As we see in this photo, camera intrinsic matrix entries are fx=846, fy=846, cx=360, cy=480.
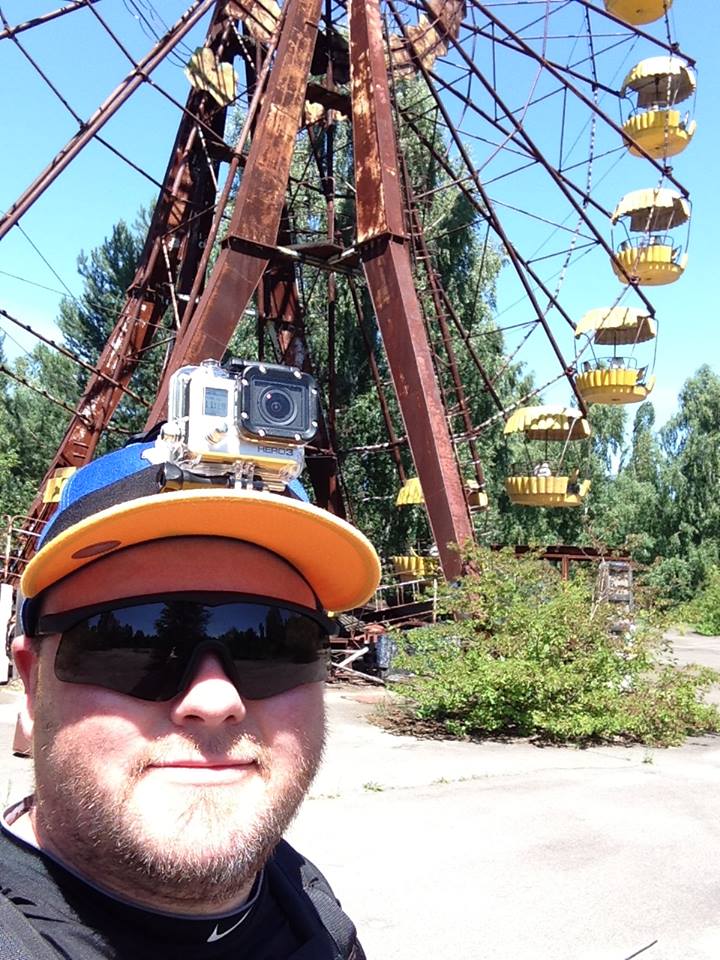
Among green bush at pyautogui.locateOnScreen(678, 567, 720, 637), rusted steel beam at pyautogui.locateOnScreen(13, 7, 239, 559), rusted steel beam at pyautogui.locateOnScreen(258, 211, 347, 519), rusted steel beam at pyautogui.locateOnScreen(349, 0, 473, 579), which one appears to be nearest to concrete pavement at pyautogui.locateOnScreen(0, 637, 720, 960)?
rusted steel beam at pyautogui.locateOnScreen(349, 0, 473, 579)

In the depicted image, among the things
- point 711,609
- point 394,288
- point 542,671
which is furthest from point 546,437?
point 711,609

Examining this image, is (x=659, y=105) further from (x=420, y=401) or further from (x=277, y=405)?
(x=277, y=405)

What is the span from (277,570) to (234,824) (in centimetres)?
39

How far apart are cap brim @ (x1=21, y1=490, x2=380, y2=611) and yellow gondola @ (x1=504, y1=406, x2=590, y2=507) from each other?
1502cm

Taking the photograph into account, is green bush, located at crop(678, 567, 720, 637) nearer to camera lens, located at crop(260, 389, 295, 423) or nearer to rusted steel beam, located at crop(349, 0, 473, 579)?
rusted steel beam, located at crop(349, 0, 473, 579)

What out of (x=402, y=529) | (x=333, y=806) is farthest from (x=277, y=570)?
(x=402, y=529)

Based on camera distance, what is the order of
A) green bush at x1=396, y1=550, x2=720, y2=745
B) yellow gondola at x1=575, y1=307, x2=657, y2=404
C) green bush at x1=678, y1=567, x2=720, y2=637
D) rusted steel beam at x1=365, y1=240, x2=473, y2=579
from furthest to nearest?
green bush at x1=678, y1=567, x2=720, y2=637, yellow gondola at x1=575, y1=307, x2=657, y2=404, rusted steel beam at x1=365, y1=240, x2=473, y2=579, green bush at x1=396, y1=550, x2=720, y2=745

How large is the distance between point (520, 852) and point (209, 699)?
3.64m

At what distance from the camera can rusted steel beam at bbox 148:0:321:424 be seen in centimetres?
1023

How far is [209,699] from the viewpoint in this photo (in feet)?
3.88

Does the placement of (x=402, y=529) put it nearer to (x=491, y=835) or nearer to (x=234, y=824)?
(x=491, y=835)

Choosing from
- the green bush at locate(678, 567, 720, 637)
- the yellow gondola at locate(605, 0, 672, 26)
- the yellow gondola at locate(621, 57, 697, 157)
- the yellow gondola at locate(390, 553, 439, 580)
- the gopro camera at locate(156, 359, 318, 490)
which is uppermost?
the yellow gondola at locate(605, 0, 672, 26)

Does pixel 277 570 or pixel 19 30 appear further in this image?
pixel 19 30

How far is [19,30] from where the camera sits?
1196 centimetres
